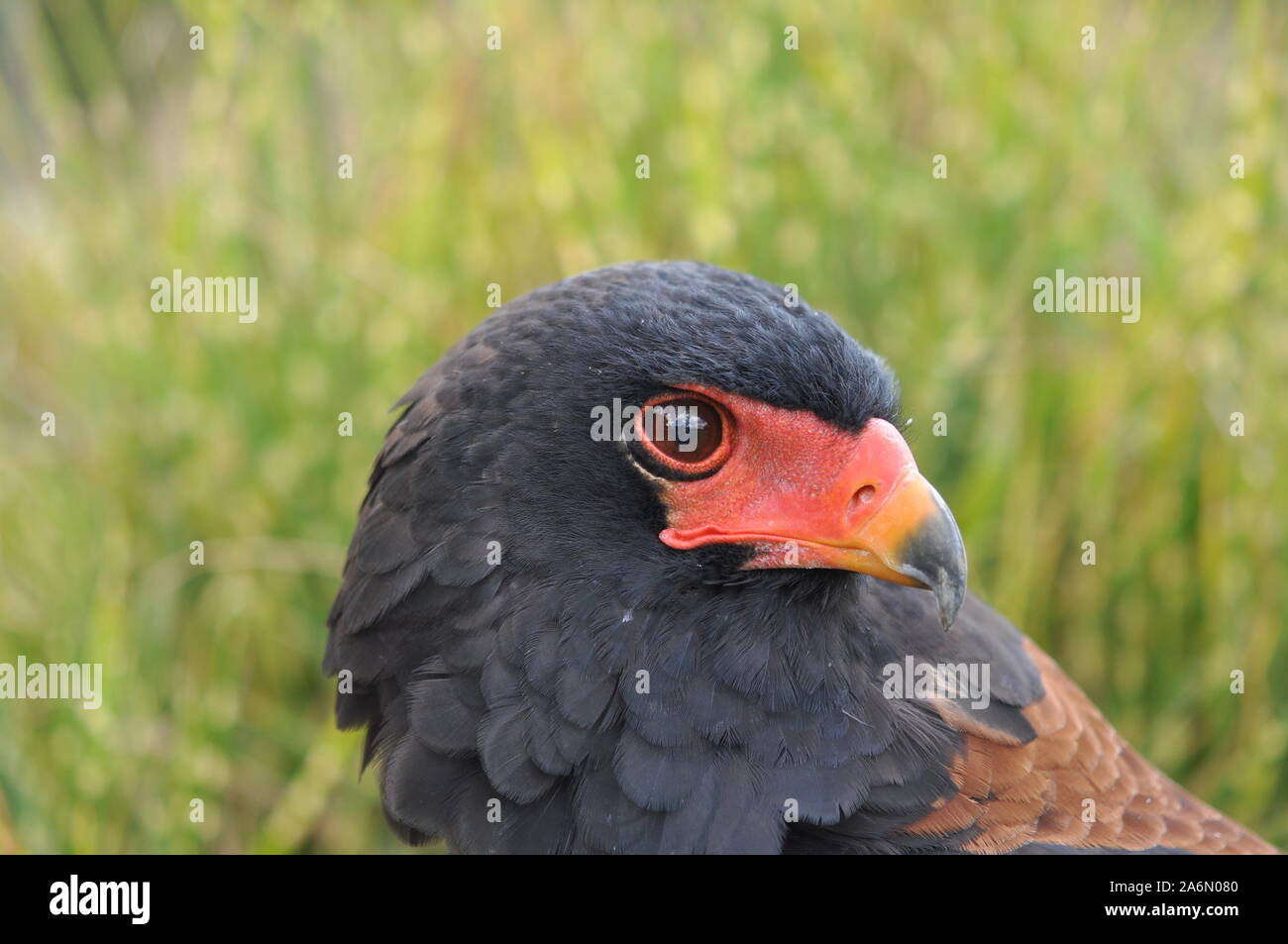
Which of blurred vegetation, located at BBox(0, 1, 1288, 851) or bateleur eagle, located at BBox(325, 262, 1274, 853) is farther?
blurred vegetation, located at BBox(0, 1, 1288, 851)

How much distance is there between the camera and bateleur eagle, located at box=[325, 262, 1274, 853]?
277 cm

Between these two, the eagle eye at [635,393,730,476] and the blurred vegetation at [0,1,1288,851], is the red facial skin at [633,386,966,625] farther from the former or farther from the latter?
the blurred vegetation at [0,1,1288,851]

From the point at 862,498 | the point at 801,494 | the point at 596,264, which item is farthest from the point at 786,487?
the point at 596,264

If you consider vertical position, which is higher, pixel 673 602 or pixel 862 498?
pixel 862 498

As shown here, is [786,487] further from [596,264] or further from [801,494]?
[596,264]

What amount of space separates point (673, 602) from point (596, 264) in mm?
2877

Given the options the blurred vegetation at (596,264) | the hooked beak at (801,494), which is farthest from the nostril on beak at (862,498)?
the blurred vegetation at (596,264)

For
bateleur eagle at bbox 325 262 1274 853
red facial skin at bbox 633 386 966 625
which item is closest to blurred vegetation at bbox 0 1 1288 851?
bateleur eagle at bbox 325 262 1274 853

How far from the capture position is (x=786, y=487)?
287cm

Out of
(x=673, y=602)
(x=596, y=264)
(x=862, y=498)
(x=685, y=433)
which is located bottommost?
(x=673, y=602)

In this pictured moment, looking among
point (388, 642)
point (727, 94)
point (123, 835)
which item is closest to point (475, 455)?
point (388, 642)

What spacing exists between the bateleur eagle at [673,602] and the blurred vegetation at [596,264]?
196 centimetres

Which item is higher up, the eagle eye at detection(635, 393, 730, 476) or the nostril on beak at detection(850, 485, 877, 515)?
the eagle eye at detection(635, 393, 730, 476)

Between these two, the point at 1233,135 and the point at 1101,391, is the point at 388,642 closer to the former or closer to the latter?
the point at 1101,391
